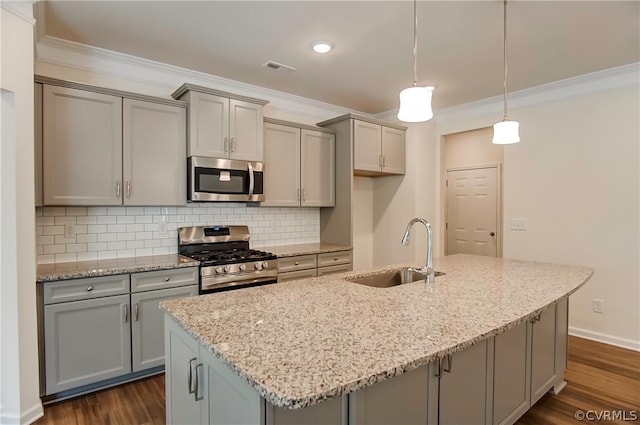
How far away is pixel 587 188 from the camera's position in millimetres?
3449

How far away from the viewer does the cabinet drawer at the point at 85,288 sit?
2.24m

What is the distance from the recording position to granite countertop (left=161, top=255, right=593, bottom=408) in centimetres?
94

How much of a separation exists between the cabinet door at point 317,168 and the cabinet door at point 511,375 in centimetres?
244

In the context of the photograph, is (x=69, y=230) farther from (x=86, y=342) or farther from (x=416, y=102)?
(x=416, y=102)

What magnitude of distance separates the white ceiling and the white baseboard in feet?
8.23

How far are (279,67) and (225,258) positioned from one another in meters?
1.75

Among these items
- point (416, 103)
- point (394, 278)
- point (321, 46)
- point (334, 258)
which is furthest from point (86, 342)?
point (321, 46)

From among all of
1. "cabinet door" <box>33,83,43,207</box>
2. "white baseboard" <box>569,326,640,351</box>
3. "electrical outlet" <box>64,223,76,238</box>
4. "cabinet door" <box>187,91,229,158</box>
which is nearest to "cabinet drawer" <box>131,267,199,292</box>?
"electrical outlet" <box>64,223,76,238</box>

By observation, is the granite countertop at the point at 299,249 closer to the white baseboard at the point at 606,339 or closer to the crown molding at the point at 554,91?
the crown molding at the point at 554,91

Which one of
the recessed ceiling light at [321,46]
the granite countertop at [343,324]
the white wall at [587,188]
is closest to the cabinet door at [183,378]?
the granite countertop at [343,324]

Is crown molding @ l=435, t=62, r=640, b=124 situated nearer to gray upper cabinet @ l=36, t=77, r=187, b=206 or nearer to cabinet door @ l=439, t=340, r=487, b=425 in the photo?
cabinet door @ l=439, t=340, r=487, b=425

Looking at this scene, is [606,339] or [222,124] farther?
[606,339]

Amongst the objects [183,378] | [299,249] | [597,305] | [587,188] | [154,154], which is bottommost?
[597,305]

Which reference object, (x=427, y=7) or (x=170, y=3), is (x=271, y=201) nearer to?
(x=170, y=3)
